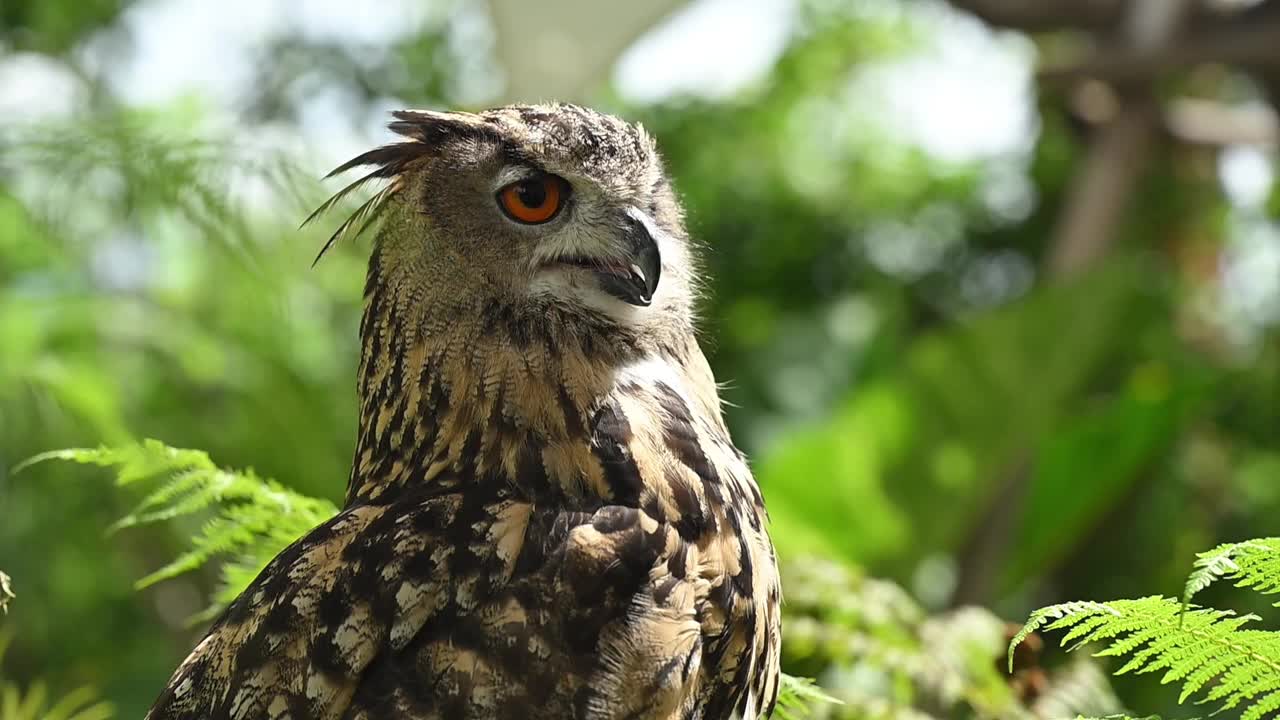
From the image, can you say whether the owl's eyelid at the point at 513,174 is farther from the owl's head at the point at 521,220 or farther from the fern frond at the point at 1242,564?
the fern frond at the point at 1242,564

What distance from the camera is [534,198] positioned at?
1435 mm

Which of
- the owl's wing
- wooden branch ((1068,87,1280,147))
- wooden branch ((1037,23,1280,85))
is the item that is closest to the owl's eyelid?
the owl's wing

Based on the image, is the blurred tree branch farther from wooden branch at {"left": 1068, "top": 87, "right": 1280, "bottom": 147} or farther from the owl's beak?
the owl's beak

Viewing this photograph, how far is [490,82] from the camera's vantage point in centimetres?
609

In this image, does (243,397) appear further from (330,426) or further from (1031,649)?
(1031,649)

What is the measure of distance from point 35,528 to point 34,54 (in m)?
1.90

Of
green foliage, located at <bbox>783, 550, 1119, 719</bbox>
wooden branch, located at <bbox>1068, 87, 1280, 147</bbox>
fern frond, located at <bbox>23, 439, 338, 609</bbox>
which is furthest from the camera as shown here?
wooden branch, located at <bbox>1068, 87, 1280, 147</bbox>

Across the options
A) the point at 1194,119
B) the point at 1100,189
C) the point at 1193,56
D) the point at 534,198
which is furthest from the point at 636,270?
the point at 1194,119

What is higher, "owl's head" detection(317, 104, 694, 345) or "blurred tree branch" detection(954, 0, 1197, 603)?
"blurred tree branch" detection(954, 0, 1197, 603)

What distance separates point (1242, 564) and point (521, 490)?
656mm

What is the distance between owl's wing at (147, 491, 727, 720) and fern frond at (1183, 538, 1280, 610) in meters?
0.46

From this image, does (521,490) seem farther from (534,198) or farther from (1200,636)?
(1200,636)

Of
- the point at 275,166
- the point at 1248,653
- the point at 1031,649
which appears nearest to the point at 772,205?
the point at 275,166

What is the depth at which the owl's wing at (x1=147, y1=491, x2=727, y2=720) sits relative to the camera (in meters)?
1.14
